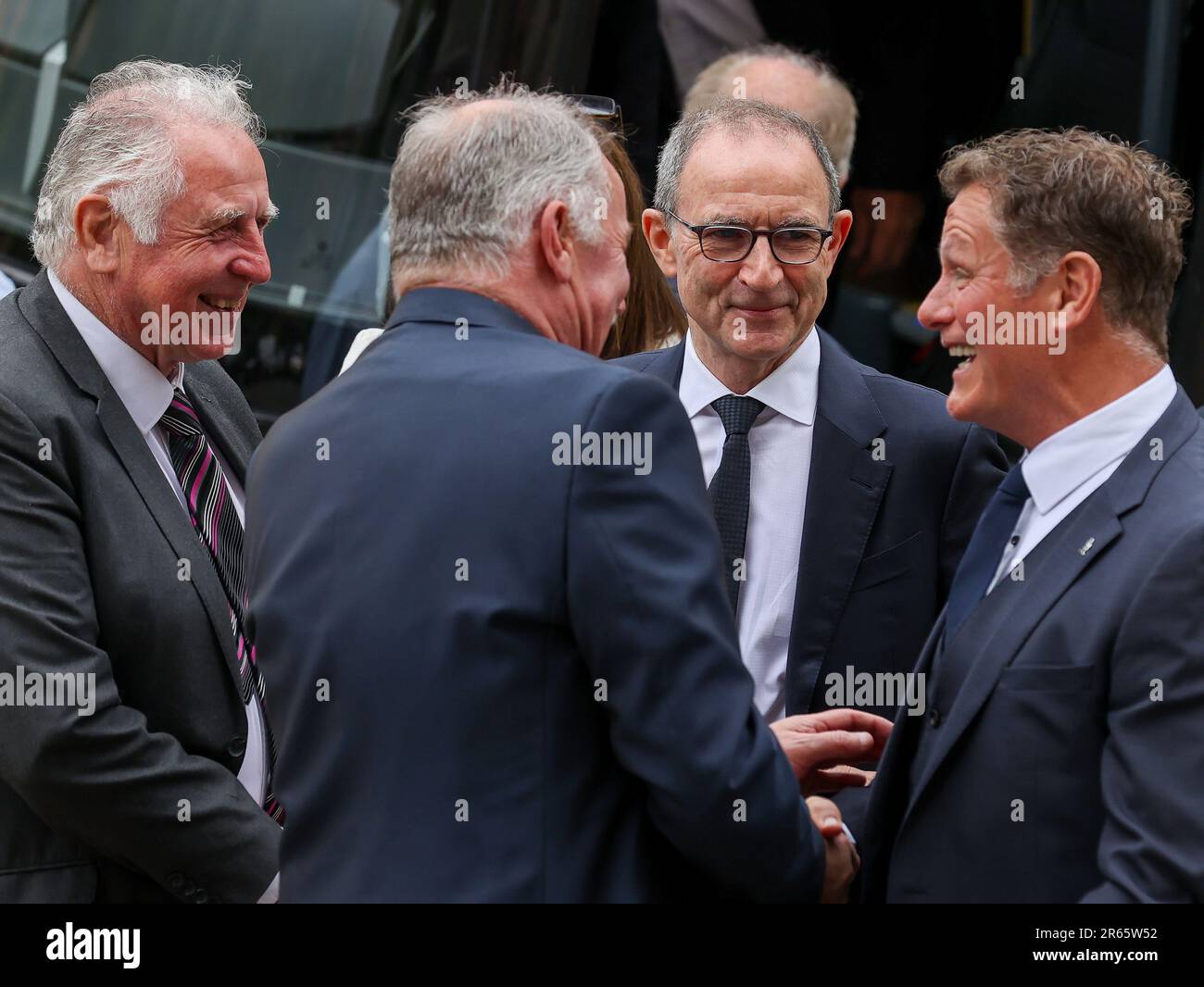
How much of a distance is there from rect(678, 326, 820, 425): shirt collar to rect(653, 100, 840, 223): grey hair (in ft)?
0.89

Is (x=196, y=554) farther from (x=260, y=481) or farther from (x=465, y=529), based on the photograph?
(x=465, y=529)

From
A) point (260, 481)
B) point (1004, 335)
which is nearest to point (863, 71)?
point (1004, 335)

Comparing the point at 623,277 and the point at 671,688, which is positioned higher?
the point at 623,277

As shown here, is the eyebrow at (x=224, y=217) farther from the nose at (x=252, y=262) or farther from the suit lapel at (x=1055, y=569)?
the suit lapel at (x=1055, y=569)

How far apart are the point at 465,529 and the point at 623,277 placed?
544 millimetres

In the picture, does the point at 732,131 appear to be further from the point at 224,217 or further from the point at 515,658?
the point at 515,658

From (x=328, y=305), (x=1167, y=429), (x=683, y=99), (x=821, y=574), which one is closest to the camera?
(x=1167, y=429)

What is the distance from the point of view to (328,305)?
18.2ft

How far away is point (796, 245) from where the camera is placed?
3.15m

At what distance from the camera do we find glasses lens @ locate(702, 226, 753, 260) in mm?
3143

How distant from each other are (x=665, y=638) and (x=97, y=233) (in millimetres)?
1544

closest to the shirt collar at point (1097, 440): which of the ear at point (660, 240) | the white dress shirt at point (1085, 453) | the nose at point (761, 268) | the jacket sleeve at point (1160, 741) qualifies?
the white dress shirt at point (1085, 453)

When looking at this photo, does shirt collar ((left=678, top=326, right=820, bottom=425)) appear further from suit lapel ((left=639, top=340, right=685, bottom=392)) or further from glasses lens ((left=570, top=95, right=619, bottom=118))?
glasses lens ((left=570, top=95, right=619, bottom=118))

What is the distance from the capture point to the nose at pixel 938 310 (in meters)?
2.73
